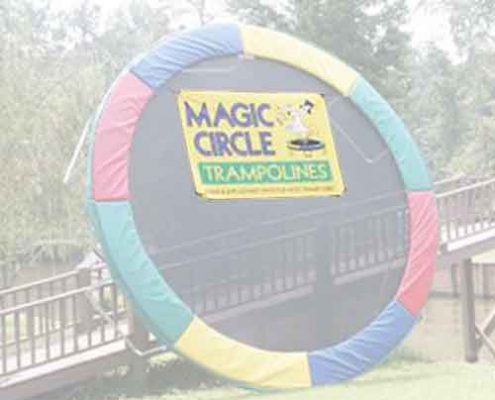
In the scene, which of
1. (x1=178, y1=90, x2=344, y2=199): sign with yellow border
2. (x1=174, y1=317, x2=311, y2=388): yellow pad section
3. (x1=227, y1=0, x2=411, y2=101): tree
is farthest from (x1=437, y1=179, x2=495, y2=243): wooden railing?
(x1=227, y1=0, x2=411, y2=101): tree

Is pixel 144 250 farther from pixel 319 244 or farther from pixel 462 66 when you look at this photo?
pixel 462 66

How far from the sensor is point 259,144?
6211 millimetres

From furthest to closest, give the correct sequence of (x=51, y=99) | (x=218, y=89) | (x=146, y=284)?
(x=51, y=99) → (x=218, y=89) → (x=146, y=284)

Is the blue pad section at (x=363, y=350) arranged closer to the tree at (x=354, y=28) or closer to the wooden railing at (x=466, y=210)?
the wooden railing at (x=466, y=210)

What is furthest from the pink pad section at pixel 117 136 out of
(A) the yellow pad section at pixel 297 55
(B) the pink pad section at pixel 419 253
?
(B) the pink pad section at pixel 419 253

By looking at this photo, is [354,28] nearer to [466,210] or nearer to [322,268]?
[466,210]

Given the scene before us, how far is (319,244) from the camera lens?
6.54 meters

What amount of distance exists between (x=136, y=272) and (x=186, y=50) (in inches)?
61.5

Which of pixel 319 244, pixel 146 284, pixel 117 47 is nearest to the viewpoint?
pixel 146 284

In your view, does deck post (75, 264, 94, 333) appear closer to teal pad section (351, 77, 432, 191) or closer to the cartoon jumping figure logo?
the cartoon jumping figure logo

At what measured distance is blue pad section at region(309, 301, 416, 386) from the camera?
614 centimetres

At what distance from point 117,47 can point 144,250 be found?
119 ft

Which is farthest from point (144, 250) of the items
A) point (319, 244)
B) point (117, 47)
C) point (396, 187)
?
point (117, 47)

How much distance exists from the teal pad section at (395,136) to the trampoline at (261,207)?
0.01m
